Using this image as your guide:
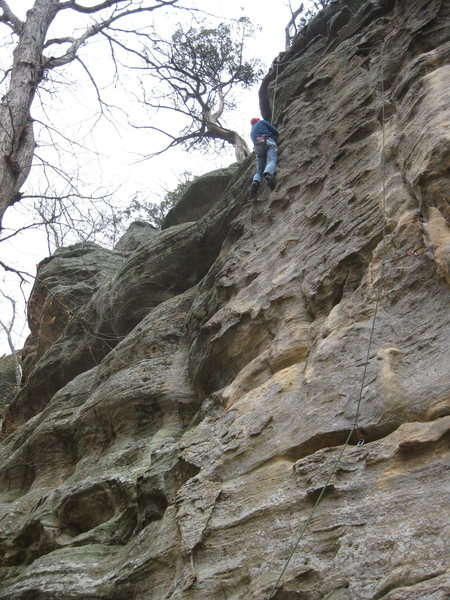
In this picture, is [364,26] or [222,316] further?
[364,26]

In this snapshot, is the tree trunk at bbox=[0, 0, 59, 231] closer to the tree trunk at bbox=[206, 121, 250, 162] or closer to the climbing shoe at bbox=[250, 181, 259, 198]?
the climbing shoe at bbox=[250, 181, 259, 198]

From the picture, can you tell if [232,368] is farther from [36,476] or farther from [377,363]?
[36,476]

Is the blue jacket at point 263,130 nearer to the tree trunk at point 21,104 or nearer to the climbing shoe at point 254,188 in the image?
the climbing shoe at point 254,188

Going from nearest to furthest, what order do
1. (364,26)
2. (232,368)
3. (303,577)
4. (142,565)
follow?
(303,577) → (142,565) → (232,368) → (364,26)

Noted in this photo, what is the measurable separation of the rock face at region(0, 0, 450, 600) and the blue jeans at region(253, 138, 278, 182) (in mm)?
190

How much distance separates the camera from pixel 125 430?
328 inches

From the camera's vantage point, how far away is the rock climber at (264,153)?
941 cm

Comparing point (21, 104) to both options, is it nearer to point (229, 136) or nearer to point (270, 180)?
point (270, 180)

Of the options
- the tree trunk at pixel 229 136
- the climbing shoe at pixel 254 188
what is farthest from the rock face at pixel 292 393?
the tree trunk at pixel 229 136

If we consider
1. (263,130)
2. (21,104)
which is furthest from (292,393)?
(21,104)

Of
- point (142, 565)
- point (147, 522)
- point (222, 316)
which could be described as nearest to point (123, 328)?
point (222, 316)

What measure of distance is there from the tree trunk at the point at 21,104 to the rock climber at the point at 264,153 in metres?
3.46

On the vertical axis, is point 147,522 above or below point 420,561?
above

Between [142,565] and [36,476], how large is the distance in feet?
14.6
